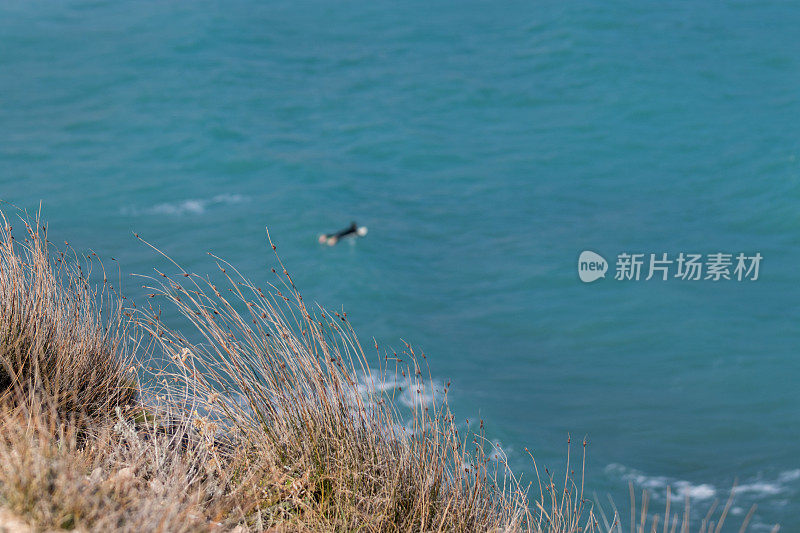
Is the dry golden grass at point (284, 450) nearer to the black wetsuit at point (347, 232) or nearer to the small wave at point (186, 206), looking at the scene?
the black wetsuit at point (347, 232)

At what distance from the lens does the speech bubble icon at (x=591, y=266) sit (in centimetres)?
1509

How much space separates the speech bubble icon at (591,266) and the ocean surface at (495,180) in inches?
6.6

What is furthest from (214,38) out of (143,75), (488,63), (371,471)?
(371,471)

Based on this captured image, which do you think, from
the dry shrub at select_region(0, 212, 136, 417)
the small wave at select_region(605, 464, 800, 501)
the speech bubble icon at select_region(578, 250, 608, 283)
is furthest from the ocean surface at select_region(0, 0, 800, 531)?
the dry shrub at select_region(0, 212, 136, 417)

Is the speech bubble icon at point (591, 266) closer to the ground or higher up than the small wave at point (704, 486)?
higher up

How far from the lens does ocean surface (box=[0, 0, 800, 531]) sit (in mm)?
11797

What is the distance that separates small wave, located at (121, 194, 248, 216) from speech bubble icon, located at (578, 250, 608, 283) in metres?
6.95

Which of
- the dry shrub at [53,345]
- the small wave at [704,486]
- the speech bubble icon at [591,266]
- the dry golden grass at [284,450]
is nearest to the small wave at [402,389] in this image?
the dry golden grass at [284,450]

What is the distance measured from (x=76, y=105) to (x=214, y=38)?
4863mm

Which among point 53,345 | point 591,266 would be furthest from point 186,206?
point 53,345

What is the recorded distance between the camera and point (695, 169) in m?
17.8

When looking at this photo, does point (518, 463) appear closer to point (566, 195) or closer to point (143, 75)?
point (566, 195)

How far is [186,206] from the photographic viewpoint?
16391 millimetres

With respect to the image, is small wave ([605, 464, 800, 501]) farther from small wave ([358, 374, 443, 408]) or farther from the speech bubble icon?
the speech bubble icon
